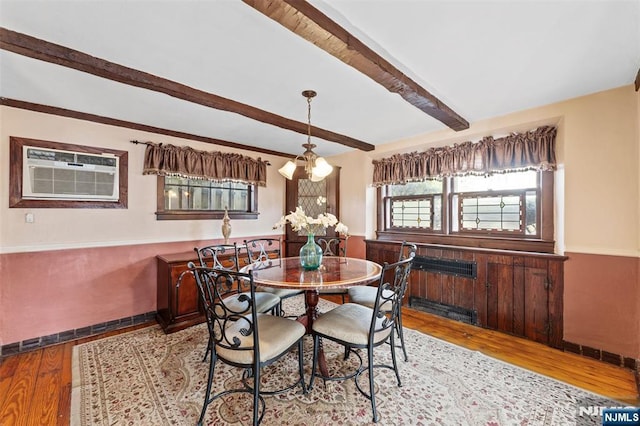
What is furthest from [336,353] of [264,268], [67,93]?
[67,93]

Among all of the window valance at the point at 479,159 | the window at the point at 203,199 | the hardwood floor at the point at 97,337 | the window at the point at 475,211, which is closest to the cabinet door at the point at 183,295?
the hardwood floor at the point at 97,337

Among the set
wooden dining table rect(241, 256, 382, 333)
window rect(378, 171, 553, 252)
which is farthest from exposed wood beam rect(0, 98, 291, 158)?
window rect(378, 171, 553, 252)

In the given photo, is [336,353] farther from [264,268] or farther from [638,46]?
[638,46]

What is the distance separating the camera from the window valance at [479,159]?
2.72m

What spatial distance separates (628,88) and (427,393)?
2.97 m

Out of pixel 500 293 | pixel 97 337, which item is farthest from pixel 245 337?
pixel 500 293

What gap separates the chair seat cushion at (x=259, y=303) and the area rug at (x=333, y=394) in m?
0.48

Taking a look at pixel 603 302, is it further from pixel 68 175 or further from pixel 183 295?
pixel 68 175

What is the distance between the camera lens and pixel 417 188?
3908mm

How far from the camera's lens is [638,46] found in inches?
69.4

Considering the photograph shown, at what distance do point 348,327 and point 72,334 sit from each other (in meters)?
2.95

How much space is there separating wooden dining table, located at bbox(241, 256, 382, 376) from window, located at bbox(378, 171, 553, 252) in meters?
1.57

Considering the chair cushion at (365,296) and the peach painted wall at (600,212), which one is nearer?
the peach painted wall at (600,212)

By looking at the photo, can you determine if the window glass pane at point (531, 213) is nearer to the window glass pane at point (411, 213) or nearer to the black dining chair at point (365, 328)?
the window glass pane at point (411, 213)
